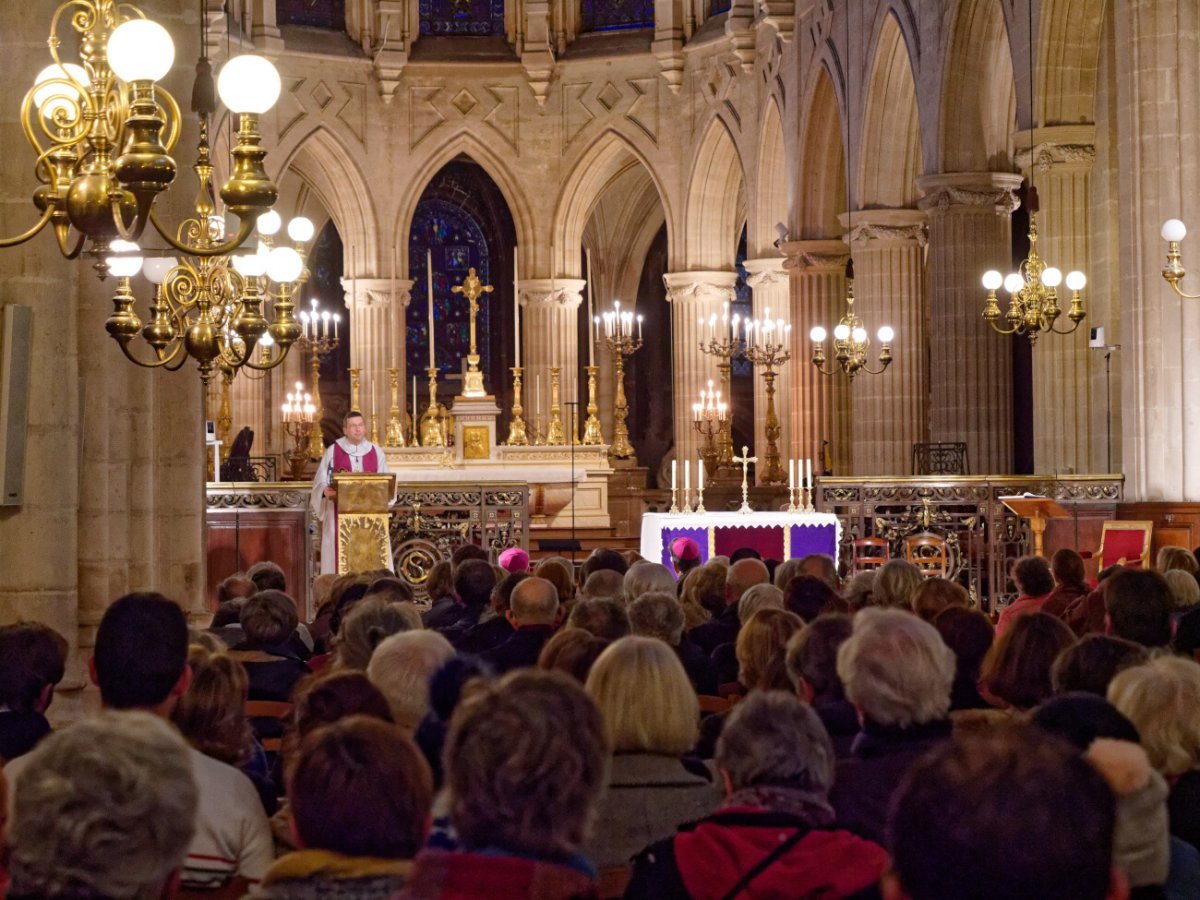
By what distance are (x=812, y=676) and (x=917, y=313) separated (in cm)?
1842

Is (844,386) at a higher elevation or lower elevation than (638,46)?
lower

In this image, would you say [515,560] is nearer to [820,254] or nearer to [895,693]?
[895,693]

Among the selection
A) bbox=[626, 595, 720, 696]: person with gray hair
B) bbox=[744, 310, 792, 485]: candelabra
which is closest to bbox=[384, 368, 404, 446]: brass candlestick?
bbox=[744, 310, 792, 485]: candelabra

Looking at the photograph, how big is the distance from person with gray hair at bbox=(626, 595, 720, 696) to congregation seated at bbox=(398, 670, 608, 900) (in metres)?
3.60

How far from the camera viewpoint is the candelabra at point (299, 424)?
25.2 metres

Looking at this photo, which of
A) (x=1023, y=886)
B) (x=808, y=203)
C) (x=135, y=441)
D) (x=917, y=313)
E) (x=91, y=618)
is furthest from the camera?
(x=808, y=203)

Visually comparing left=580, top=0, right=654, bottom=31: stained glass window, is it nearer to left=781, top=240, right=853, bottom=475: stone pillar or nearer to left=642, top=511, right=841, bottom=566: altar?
left=781, top=240, right=853, bottom=475: stone pillar

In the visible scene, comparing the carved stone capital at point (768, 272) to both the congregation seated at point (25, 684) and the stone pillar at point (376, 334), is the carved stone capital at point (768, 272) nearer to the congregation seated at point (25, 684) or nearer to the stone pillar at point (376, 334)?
the stone pillar at point (376, 334)

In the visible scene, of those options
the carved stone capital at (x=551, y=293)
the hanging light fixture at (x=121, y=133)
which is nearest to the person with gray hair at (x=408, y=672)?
the hanging light fixture at (x=121, y=133)

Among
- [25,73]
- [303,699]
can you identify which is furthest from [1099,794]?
[25,73]

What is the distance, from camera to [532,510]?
77.2 feet

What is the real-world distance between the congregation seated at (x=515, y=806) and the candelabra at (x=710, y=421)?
81.3ft

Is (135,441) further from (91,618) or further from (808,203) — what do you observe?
(808,203)

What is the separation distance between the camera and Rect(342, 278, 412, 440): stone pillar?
30281 mm
